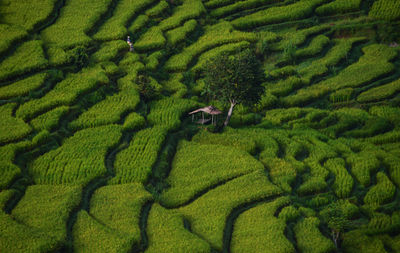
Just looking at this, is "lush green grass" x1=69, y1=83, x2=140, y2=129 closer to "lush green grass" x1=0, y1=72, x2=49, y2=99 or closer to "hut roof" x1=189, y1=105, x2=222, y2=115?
"lush green grass" x1=0, y1=72, x2=49, y2=99

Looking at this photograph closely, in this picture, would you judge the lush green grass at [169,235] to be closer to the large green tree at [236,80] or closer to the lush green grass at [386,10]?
the large green tree at [236,80]

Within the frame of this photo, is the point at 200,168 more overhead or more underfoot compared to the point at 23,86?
more underfoot

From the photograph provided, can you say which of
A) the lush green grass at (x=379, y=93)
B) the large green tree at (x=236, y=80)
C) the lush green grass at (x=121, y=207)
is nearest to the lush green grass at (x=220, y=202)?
the lush green grass at (x=121, y=207)

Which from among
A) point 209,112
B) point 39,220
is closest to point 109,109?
point 209,112

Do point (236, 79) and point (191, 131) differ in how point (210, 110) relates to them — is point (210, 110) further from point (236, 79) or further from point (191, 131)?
A: point (236, 79)

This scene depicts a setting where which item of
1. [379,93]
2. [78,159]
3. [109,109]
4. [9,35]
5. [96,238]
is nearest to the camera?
[96,238]

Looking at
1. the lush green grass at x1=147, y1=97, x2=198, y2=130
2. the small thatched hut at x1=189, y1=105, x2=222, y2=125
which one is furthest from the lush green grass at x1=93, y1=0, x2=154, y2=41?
the small thatched hut at x1=189, y1=105, x2=222, y2=125
